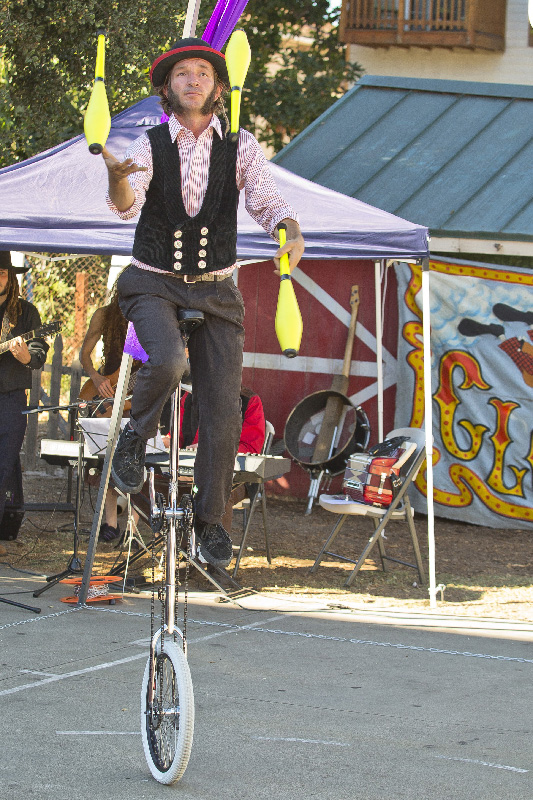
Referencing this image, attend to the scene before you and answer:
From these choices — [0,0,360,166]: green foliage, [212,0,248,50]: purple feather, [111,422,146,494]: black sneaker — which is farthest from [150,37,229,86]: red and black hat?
[0,0,360,166]: green foliage

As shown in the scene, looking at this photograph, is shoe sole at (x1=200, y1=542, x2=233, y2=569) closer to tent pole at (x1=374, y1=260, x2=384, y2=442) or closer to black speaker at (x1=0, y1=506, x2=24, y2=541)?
black speaker at (x1=0, y1=506, x2=24, y2=541)

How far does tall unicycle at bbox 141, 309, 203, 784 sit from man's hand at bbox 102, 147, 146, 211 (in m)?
0.39

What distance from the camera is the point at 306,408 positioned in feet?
34.9

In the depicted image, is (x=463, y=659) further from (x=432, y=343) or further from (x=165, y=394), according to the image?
(x=432, y=343)

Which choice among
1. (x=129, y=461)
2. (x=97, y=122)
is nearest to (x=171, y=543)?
(x=129, y=461)

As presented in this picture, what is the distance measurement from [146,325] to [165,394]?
0.75 ft

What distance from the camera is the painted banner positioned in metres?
9.91

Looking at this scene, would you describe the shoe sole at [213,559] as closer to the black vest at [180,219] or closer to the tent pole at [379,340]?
the black vest at [180,219]

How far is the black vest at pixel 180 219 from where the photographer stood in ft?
12.1

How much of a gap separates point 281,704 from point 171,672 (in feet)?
3.69

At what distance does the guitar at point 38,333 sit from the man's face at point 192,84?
339 centimetres

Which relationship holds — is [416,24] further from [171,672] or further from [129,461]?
[171,672]

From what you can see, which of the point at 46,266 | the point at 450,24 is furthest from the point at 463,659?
the point at 450,24

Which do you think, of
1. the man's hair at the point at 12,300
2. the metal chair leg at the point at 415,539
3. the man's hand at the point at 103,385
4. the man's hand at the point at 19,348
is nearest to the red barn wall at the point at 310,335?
the man's hand at the point at 103,385
